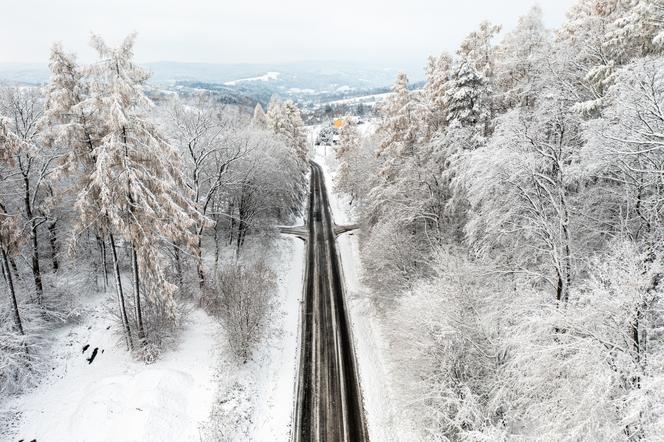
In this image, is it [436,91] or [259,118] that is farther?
[259,118]

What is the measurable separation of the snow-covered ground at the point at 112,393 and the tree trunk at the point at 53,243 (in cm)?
609

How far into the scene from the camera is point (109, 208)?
44.7ft

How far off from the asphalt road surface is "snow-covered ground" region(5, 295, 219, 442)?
4.63 m

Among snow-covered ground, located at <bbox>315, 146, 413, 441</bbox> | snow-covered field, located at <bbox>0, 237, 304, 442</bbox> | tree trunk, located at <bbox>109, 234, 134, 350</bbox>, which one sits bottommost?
snow-covered ground, located at <bbox>315, 146, 413, 441</bbox>

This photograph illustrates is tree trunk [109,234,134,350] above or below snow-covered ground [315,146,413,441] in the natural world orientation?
above

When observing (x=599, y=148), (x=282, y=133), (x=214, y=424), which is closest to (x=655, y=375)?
(x=599, y=148)

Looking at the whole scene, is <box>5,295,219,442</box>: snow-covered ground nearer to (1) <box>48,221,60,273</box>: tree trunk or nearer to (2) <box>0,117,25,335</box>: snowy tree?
(2) <box>0,117,25,335</box>: snowy tree

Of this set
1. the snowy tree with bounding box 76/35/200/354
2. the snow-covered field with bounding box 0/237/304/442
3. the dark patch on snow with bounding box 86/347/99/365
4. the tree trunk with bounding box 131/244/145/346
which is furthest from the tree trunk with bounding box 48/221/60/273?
the snowy tree with bounding box 76/35/200/354

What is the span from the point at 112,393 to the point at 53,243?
1381 cm

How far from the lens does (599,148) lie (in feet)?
33.6

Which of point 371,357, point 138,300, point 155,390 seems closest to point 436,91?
point 371,357

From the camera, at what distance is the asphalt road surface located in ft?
50.3

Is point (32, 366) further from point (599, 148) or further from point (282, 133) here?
point (282, 133)

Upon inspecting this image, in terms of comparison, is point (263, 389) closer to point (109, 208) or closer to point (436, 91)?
point (109, 208)
